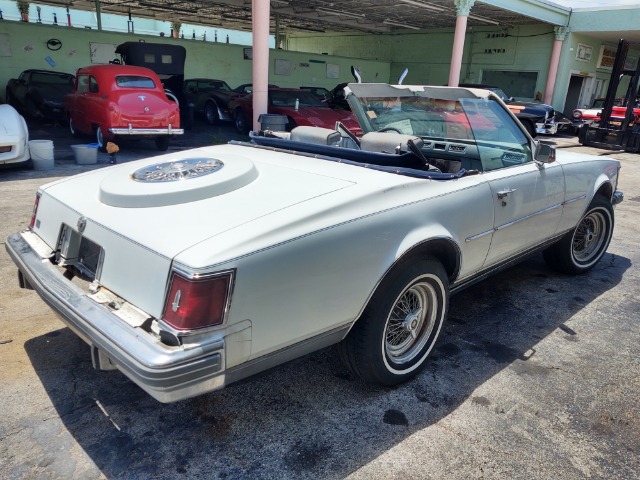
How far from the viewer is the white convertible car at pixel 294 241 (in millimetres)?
1833

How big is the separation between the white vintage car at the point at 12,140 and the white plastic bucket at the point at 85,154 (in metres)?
1.05

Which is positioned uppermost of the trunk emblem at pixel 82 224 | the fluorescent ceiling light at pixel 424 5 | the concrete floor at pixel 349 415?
the fluorescent ceiling light at pixel 424 5

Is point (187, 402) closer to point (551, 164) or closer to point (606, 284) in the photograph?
point (551, 164)

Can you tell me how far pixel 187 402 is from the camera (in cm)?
252

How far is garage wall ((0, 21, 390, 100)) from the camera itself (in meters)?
15.7

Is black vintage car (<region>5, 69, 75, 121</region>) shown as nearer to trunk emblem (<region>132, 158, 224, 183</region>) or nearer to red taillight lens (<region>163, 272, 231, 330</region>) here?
trunk emblem (<region>132, 158, 224, 183</region>)

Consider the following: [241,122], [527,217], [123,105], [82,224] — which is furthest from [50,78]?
[527,217]

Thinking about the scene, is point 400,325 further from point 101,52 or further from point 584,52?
point 584,52

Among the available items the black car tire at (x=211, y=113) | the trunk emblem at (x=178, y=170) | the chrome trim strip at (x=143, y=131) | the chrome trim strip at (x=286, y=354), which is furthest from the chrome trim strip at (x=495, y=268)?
the black car tire at (x=211, y=113)

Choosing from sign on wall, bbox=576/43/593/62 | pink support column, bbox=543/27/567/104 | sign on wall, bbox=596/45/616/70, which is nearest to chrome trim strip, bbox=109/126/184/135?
pink support column, bbox=543/27/567/104

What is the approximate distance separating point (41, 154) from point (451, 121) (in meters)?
6.88

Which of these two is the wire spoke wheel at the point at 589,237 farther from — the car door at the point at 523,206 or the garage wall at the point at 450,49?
the garage wall at the point at 450,49

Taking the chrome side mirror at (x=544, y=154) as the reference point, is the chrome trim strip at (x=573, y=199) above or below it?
below

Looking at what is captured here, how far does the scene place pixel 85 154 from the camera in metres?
8.45
